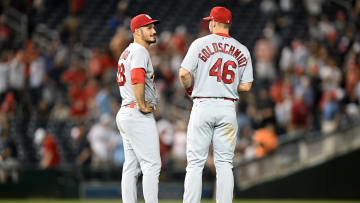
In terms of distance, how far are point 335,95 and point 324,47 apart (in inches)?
115

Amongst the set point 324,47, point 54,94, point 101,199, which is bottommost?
point 101,199

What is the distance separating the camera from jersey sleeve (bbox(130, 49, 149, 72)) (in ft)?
26.3

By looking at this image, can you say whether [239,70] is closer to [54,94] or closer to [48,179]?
[48,179]

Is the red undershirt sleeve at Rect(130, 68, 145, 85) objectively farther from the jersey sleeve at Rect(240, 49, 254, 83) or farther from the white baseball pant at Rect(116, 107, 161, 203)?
the jersey sleeve at Rect(240, 49, 254, 83)

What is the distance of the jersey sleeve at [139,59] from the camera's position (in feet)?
26.3

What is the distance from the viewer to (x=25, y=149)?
18.2 m

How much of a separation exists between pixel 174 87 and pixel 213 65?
10.7 meters

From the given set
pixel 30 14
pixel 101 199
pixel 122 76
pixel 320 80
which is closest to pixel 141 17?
pixel 122 76

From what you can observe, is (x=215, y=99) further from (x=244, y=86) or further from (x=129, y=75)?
(x=129, y=75)

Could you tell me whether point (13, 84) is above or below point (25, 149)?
above

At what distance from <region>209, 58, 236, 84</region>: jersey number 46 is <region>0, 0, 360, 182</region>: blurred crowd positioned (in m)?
7.90

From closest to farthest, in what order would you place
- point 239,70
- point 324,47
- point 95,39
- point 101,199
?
1. point 239,70
2. point 101,199
3. point 324,47
4. point 95,39

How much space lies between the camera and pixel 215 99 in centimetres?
802

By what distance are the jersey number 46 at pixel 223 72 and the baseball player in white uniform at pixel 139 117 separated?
702mm
